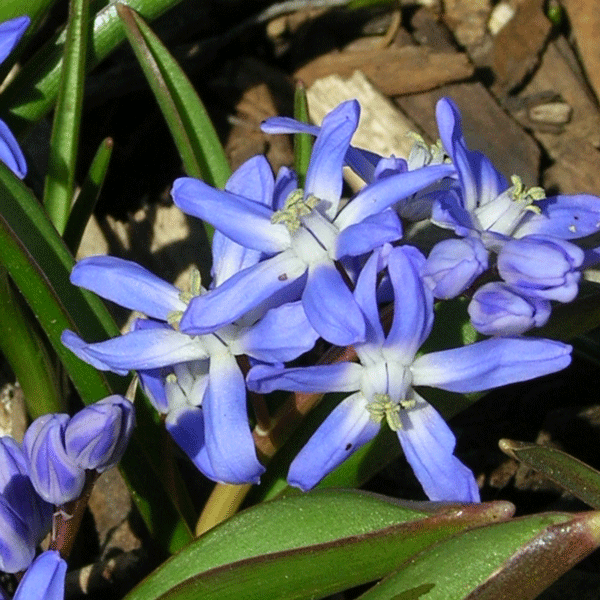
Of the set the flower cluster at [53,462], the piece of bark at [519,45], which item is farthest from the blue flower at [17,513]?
the piece of bark at [519,45]

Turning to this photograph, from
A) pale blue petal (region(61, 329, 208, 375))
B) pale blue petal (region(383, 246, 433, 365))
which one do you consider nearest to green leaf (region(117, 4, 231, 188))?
pale blue petal (region(61, 329, 208, 375))

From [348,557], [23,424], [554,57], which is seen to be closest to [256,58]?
[554,57]

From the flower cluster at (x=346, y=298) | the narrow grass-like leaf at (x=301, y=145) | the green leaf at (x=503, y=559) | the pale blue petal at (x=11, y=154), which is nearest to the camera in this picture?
the green leaf at (x=503, y=559)

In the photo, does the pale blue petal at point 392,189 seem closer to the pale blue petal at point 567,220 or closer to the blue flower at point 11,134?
the pale blue petal at point 567,220

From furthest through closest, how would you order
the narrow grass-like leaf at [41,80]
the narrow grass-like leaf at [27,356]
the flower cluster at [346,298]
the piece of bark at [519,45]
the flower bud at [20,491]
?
1. the piece of bark at [519,45]
2. the narrow grass-like leaf at [41,80]
3. the narrow grass-like leaf at [27,356]
4. the flower bud at [20,491]
5. the flower cluster at [346,298]

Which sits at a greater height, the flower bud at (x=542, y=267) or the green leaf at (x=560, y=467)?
the flower bud at (x=542, y=267)

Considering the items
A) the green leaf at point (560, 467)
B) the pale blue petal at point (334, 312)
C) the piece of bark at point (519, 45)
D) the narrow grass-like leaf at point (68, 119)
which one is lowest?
the piece of bark at point (519, 45)

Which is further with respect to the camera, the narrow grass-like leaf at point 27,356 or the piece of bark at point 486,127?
the piece of bark at point 486,127

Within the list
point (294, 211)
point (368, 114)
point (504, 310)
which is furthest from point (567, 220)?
point (368, 114)
